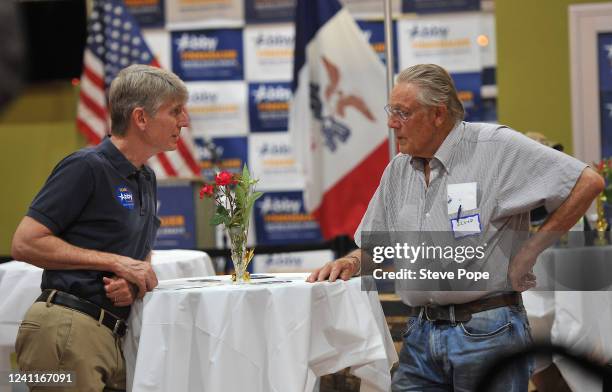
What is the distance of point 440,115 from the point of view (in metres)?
2.52

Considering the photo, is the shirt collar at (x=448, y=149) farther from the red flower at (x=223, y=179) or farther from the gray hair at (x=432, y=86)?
the red flower at (x=223, y=179)

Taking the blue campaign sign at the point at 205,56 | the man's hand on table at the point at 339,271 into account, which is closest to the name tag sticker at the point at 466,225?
the man's hand on table at the point at 339,271

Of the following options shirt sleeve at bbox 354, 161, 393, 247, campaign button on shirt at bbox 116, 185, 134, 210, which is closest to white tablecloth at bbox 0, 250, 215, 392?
campaign button on shirt at bbox 116, 185, 134, 210

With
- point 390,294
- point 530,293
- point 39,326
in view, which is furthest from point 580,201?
point 530,293

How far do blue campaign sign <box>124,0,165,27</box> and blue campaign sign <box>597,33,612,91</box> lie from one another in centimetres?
440

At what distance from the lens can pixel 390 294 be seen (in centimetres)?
462

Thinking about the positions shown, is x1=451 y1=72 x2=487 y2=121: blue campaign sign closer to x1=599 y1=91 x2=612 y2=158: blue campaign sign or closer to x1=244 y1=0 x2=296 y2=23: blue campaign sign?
x1=599 y1=91 x2=612 y2=158: blue campaign sign

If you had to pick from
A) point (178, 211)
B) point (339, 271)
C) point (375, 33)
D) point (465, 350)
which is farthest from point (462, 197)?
point (375, 33)

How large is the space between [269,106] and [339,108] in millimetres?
1378

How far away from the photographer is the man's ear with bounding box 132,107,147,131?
291 centimetres

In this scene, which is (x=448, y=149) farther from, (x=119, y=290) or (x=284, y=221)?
(x=284, y=221)

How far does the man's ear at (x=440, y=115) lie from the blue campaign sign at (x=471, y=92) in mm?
5924

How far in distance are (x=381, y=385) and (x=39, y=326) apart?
1.17 metres

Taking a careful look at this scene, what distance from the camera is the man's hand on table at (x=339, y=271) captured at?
2867mm
